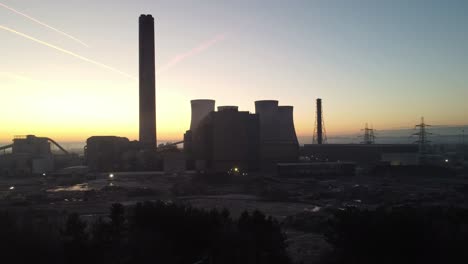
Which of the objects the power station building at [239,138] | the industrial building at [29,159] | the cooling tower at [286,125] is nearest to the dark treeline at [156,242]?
the power station building at [239,138]

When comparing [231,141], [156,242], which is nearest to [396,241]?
[156,242]

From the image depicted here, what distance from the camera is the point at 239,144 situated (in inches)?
2008

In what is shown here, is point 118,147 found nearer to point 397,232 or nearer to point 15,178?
point 15,178

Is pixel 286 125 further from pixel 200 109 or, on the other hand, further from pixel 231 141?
pixel 200 109

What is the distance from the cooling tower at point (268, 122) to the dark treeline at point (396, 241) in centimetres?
4472

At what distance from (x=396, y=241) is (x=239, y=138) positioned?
40.8 meters

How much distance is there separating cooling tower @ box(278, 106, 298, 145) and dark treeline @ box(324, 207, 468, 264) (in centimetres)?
4570

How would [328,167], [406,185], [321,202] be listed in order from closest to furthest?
[321,202] → [406,185] → [328,167]

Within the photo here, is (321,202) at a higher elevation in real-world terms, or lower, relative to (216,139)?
lower

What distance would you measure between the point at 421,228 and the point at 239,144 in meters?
40.5

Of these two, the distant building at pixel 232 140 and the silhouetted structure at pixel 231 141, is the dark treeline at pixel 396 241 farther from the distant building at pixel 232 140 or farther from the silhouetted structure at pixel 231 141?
the distant building at pixel 232 140

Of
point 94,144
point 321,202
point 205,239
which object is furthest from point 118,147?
point 205,239

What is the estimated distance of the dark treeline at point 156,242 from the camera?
991 centimetres

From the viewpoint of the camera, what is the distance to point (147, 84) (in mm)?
56406
